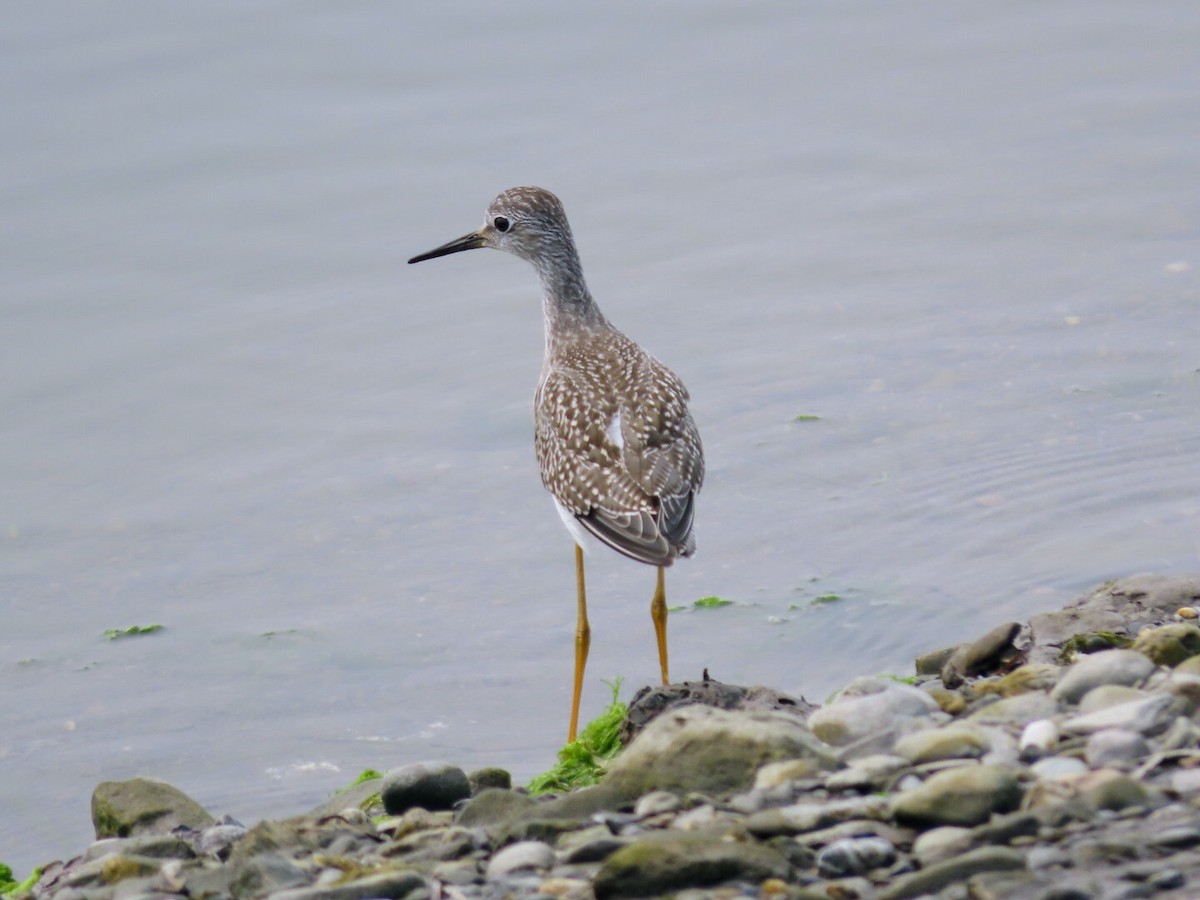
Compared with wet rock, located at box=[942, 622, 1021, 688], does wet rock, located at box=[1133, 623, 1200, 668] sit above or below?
above

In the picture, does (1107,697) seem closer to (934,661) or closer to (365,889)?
(934,661)

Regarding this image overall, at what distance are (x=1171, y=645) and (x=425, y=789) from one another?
8.39 feet

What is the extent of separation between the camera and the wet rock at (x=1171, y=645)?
5820 millimetres

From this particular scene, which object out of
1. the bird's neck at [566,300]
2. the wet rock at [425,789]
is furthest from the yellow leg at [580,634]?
the wet rock at [425,789]

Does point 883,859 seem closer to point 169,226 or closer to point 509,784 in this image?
point 509,784

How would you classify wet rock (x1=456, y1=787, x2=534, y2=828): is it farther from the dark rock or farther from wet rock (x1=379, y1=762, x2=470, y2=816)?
the dark rock

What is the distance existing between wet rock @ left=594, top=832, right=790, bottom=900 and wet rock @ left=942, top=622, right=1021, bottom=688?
2696mm

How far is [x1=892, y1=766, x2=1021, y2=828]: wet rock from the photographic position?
4.45 m

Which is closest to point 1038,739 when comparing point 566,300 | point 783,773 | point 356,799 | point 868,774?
point 868,774

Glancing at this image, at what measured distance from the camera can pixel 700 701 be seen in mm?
6523

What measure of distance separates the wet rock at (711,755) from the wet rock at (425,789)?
36.3 inches

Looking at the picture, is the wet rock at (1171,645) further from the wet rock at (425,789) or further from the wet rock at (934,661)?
the wet rock at (425,789)

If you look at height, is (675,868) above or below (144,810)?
above

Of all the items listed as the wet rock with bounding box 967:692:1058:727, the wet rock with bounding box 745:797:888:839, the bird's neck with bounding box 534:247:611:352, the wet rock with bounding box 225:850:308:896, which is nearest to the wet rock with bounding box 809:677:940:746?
the wet rock with bounding box 967:692:1058:727
